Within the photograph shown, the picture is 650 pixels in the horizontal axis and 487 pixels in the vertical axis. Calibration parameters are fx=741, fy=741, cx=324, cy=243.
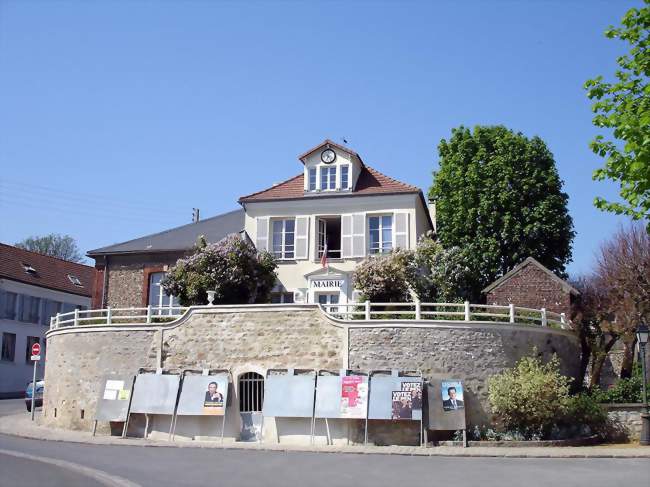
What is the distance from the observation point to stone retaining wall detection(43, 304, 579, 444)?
21078 mm

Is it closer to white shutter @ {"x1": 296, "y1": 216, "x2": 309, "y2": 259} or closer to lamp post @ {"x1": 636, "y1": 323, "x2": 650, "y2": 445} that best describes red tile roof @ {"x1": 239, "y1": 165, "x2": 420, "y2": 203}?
white shutter @ {"x1": 296, "y1": 216, "x2": 309, "y2": 259}

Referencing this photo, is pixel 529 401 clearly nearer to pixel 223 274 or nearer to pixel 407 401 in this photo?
pixel 407 401

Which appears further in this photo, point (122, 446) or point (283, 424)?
point (283, 424)

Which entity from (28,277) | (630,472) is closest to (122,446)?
(630,472)

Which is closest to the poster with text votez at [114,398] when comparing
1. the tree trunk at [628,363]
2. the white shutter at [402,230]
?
the white shutter at [402,230]

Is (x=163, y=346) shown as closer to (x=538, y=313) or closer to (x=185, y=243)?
(x=185, y=243)

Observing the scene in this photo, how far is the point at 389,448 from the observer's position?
19.4 m

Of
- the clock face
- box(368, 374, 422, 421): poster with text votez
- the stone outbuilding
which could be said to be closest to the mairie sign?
the clock face

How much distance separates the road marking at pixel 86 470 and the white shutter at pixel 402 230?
50.5ft

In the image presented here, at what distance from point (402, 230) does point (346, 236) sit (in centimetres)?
217

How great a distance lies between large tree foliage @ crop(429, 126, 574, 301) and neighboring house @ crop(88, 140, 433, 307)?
2017mm

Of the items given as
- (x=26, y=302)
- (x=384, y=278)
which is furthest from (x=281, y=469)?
(x=26, y=302)

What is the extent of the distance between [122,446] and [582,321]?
15.5 m

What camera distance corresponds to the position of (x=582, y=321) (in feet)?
83.3
